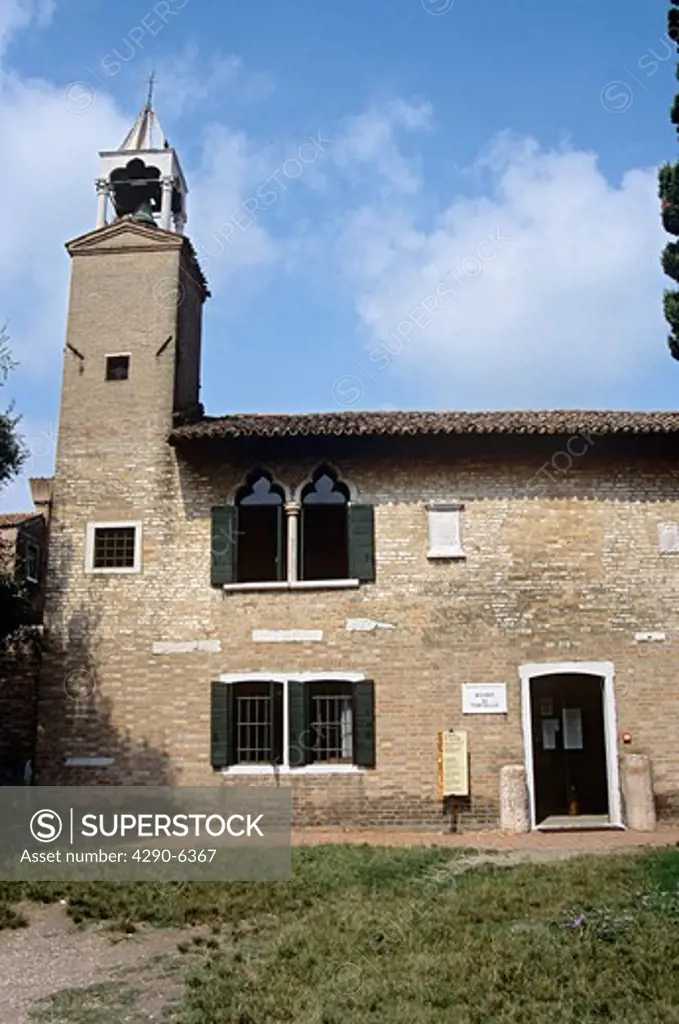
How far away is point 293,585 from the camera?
16219 millimetres

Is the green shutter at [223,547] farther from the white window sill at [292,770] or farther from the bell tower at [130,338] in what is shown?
the white window sill at [292,770]

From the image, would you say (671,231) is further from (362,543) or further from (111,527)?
(111,527)

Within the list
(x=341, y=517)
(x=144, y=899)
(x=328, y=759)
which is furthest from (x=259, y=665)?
(x=144, y=899)

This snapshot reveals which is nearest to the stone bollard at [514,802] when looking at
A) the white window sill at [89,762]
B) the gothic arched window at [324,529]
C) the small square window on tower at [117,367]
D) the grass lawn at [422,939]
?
the grass lawn at [422,939]

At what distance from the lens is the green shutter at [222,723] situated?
51.3 feet

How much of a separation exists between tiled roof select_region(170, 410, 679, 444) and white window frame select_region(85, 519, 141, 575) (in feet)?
5.49

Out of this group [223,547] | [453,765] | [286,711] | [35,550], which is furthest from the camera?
[35,550]

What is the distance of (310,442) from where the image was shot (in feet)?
55.0

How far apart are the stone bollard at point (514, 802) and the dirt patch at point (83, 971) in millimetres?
7506

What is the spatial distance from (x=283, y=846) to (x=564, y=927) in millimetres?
5679

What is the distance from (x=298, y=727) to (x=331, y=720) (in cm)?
66

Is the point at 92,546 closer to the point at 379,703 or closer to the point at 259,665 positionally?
the point at 259,665

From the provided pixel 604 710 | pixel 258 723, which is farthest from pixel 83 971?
pixel 604 710

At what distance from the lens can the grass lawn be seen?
6422 mm
